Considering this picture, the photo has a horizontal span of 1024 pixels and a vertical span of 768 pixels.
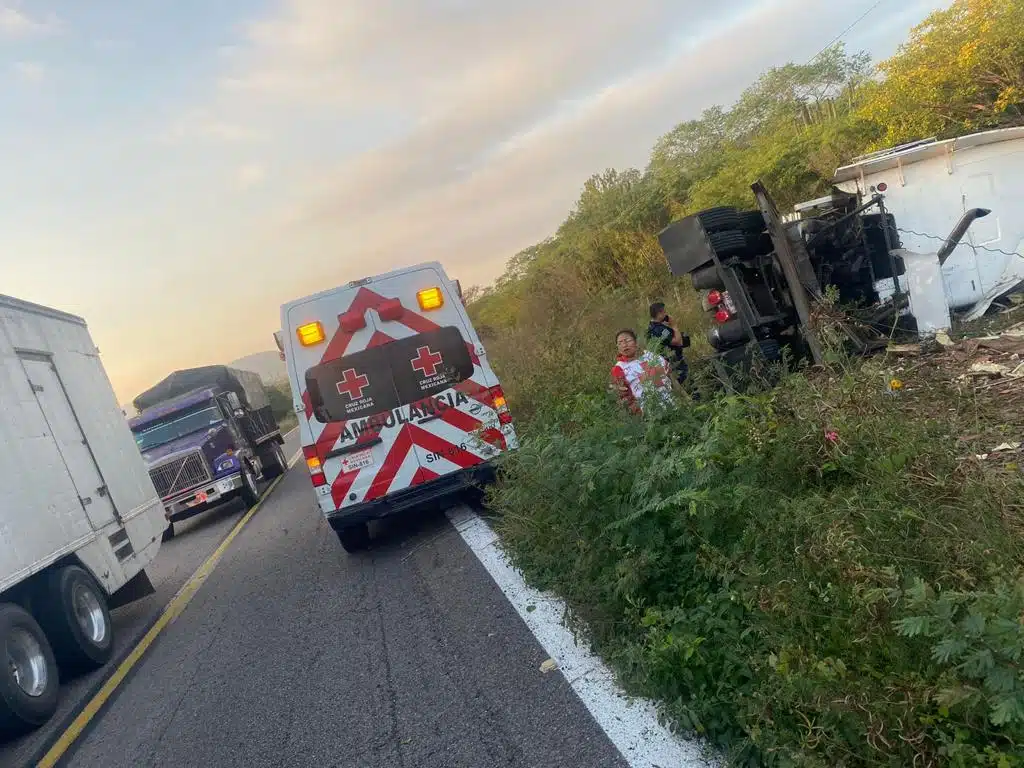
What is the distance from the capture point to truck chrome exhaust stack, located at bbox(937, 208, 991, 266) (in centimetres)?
858

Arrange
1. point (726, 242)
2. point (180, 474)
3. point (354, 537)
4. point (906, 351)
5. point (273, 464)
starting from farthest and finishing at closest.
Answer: point (273, 464) → point (180, 474) → point (354, 537) → point (726, 242) → point (906, 351)

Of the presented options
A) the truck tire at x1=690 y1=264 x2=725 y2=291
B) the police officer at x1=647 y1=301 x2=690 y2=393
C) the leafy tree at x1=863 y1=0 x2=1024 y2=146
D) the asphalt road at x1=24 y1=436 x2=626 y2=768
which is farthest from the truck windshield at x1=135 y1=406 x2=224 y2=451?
the leafy tree at x1=863 y1=0 x2=1024 y2=146

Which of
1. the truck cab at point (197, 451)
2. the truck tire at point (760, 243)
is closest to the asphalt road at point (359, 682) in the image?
the truck tire at point (760, 243)

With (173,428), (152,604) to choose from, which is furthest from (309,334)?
(173,428)

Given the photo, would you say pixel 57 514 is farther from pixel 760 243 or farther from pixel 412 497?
pixel 760 243

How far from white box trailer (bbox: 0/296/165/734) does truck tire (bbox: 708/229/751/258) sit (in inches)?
250

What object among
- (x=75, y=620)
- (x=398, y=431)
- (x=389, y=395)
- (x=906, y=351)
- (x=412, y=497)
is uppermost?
(x=389, y=395)

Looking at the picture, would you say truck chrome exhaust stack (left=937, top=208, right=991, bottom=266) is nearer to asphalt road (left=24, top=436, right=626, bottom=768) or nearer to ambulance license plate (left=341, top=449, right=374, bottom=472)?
asphalt road (left=24, top=436, right=626, bottom=768)

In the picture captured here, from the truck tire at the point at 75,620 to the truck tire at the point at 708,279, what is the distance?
632 cm

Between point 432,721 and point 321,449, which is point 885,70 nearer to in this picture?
point 321,449

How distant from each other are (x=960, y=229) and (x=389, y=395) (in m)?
6.43

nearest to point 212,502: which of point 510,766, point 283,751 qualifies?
point 283,751

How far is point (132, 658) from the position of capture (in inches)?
277

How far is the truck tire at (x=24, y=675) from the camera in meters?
5.57
